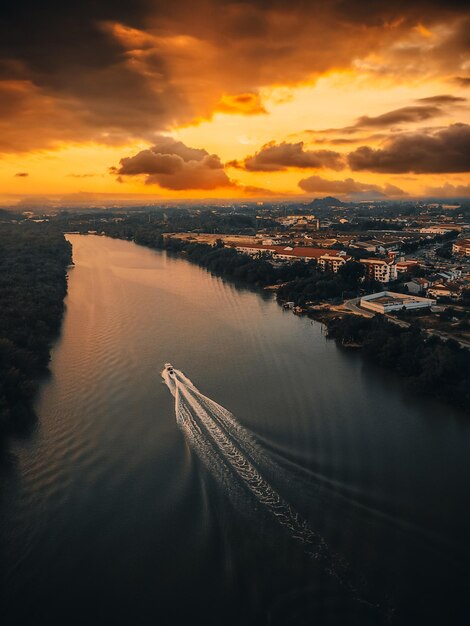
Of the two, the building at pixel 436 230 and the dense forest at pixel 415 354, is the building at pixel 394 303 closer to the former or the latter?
the dense forest at pixel 415 354

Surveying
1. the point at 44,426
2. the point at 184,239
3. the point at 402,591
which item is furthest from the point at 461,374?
the point at 184,239

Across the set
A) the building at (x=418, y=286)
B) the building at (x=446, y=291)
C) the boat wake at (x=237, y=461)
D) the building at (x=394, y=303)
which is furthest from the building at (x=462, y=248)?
the boat wake at (x=237, y=461)

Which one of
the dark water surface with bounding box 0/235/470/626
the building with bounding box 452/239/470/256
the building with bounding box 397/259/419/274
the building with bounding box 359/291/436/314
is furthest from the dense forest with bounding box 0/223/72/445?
the building with bounding box 452/239/470/256

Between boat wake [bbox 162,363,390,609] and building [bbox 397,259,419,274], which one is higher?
building [bbox 397,259,419,274]

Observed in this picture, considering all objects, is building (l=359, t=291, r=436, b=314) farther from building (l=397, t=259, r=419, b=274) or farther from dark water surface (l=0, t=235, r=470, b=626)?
building (l=397, t=259, r=419, b=274)

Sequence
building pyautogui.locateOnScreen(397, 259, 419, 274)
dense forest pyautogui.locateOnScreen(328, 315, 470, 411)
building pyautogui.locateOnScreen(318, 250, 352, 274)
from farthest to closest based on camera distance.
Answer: building pyautogui.locateOnScreen(318, 250, 352, 274)
building pyautogui.locateOnScreen(397, 259, 419, 274)
dense forest pyautogui.locateOnScreen(328, 315, 470, 411)

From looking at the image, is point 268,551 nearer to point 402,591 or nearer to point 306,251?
point 402,591
